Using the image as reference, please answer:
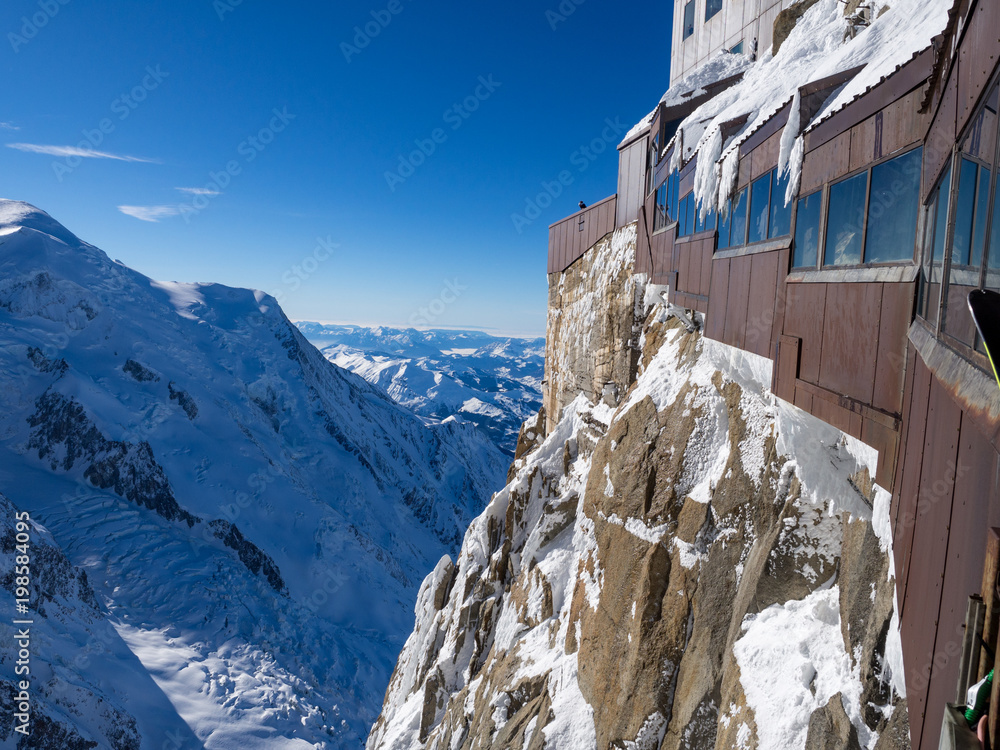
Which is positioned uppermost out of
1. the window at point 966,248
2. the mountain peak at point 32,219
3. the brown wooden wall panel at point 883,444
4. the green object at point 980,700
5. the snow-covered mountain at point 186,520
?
the mountain peak at point 32,219

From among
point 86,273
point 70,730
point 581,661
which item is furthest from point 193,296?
point 581,661

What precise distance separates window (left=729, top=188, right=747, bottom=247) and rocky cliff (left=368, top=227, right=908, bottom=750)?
1.96m

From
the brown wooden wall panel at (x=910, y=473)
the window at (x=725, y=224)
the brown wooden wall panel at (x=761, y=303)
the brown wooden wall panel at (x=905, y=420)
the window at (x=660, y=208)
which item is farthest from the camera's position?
the window at (x=660, y=208)

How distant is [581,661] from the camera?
388 inches

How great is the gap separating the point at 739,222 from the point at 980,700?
7.06 metres

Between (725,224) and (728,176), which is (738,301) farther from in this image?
(728,176)

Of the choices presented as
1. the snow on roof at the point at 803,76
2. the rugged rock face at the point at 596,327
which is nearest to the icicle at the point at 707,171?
the snow on roof at the point at 803,76

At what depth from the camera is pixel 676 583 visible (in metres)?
8.03

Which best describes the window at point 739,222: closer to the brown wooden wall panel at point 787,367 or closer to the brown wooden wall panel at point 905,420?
the brown wooden wall panel at point 787,367

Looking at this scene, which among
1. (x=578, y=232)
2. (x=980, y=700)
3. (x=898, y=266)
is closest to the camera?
(x=980, y=700)

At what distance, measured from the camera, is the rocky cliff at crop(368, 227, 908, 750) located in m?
5.12

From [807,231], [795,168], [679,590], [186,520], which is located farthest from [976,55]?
[186,520]

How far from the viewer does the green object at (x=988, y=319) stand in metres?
1.49

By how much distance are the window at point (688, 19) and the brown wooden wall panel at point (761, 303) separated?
17740mm
